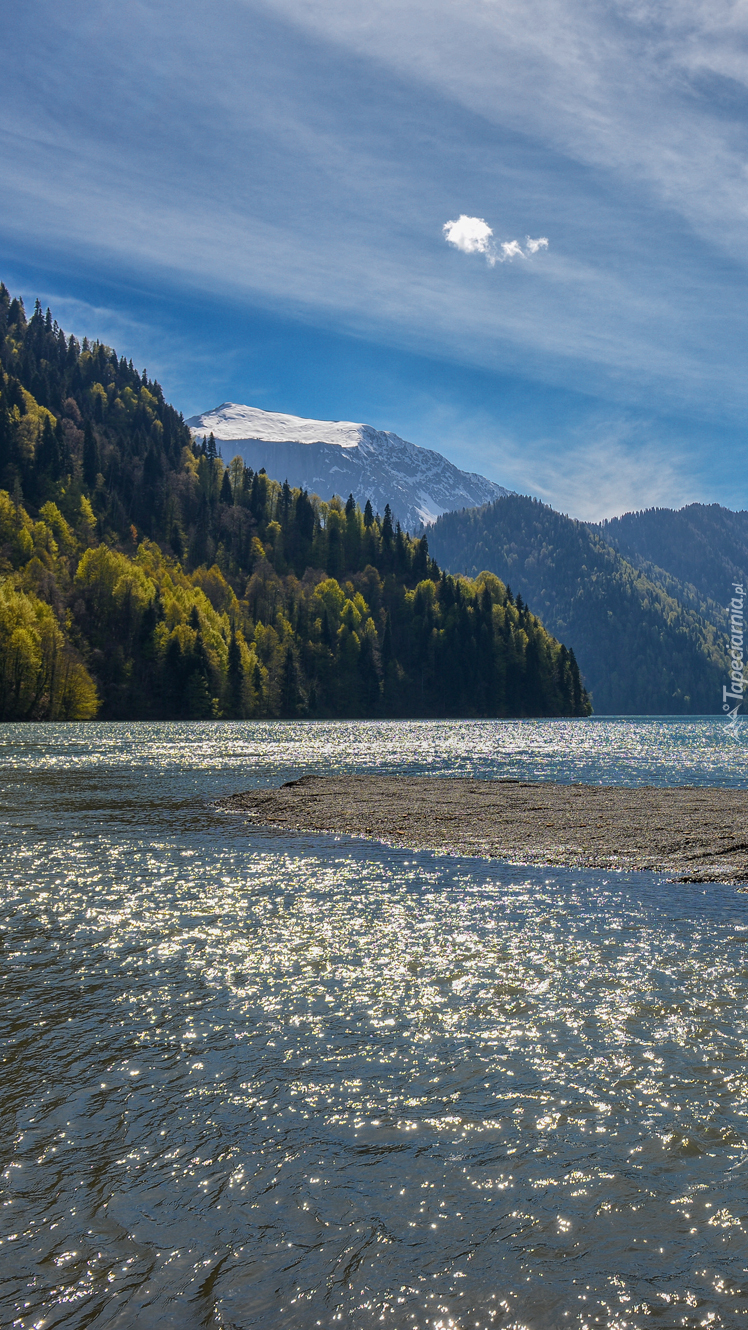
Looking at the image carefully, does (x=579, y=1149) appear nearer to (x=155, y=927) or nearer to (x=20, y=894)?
(x=155, y=927)

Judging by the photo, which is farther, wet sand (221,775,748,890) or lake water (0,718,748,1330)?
wet sand (221,775,748,890)

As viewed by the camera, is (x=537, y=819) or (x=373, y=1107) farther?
(x=537, y=819)

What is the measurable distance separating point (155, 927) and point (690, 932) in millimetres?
13734

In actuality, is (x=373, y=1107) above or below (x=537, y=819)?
above

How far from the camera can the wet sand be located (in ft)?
99.6

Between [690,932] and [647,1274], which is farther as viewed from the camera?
[690,932]

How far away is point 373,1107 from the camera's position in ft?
37.2

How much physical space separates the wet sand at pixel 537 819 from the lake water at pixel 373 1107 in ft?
18.6

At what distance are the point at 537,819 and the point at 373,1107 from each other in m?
29.3

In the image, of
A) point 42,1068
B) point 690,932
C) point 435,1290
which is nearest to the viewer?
point 435,1290

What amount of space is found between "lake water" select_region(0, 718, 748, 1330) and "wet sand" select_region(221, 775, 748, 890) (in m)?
5.66

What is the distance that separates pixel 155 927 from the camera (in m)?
20.4

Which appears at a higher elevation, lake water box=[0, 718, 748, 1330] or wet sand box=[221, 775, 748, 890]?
lake water box=[0, 718, 748, 1330]

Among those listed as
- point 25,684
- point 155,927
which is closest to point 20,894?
point 155,927
